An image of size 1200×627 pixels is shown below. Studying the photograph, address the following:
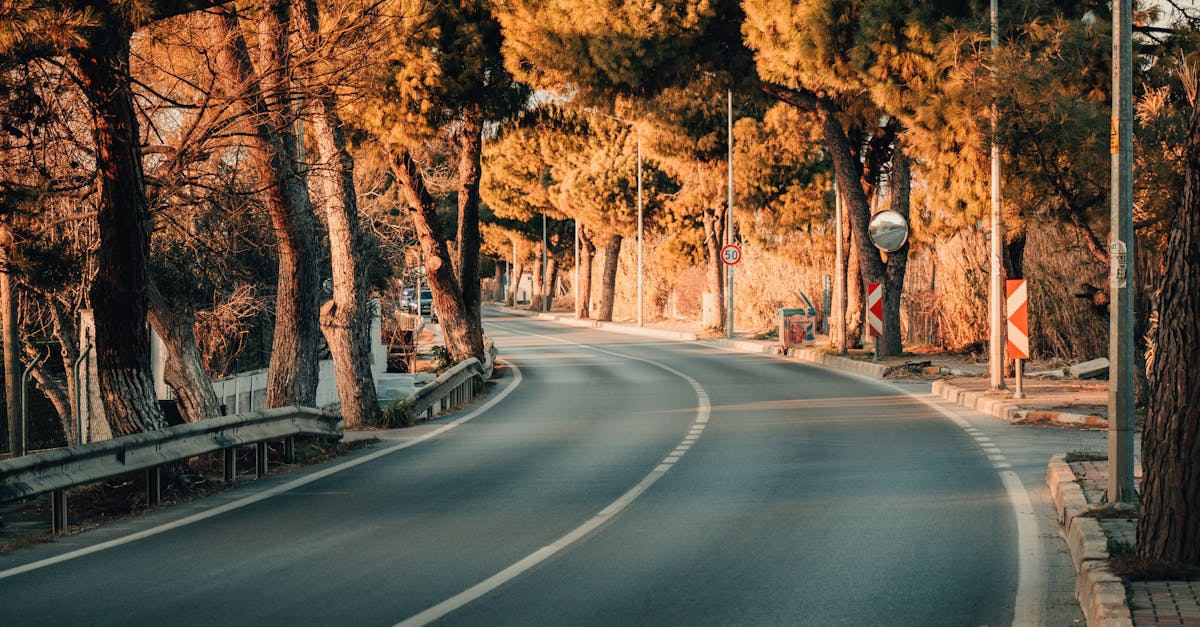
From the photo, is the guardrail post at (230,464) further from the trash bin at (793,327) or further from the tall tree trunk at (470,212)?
the trash bin at (793,327)

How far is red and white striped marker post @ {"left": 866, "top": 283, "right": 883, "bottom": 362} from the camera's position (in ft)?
93.9

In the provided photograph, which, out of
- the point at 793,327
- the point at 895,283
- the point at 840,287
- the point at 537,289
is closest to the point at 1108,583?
the point at 895,283

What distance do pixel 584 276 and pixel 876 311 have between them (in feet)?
134

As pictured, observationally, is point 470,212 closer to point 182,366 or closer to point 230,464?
point 182,366

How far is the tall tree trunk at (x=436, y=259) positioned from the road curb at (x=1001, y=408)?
34.8 feet

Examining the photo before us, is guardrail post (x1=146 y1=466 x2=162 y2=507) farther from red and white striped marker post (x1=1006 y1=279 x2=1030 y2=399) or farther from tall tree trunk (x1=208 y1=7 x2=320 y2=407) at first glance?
red and white striped marker post (x1=1006 y1=279 x2=1030 y2=399)

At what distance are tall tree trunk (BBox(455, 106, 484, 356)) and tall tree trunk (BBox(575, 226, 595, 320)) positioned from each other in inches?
1496

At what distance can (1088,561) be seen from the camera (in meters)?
7.73

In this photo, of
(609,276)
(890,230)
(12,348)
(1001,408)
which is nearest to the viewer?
(12,348)

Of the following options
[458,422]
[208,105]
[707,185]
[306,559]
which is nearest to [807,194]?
[707,185]

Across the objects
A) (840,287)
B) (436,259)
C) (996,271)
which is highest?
(436,259)

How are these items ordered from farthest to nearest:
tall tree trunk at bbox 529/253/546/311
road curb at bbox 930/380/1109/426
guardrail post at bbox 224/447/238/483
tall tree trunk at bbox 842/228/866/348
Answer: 1. tall tree trunk at bbox 529/253/546/311
2. tall tree trunk at bbox 842/228/866/348
3. road curb at bbox 930/380/1109/426
4. guardrail post at bbox 224/447/238/483

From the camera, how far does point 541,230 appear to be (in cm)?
Result: 7988

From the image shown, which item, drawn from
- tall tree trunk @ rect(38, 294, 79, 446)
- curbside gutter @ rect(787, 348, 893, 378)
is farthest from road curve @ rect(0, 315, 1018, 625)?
tall tree trunk @ rect(38, 294, 79, 446)
